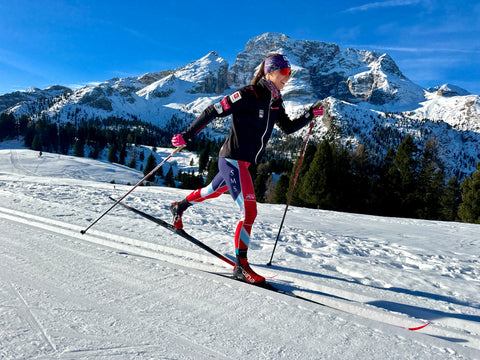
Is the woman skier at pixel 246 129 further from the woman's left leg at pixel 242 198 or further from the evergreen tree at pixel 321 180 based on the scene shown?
the evergreen tree at pixel 321 180

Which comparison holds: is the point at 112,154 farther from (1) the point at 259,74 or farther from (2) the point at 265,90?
(2) the point at 265,90

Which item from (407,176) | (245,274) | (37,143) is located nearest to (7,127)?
(37,143)

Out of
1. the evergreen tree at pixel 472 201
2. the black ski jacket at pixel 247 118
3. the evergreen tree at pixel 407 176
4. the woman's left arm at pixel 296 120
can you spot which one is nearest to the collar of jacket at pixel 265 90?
the black ski jacket at pixel 247 118

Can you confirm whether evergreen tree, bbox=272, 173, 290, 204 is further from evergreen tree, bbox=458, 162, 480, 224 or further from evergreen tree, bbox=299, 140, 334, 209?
evergreen tree, bbox=458, 162, 480, 224

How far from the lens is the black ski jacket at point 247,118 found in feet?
10.9

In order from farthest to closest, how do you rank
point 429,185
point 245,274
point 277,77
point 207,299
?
point 429,185 < point 277,77 < point 245,274 < point 207,299

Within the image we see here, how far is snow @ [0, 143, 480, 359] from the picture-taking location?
5.95 ft

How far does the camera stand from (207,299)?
2.52m

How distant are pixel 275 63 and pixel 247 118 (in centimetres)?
76

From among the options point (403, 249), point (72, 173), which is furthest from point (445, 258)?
point (72, 173)

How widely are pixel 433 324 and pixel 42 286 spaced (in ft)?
10.9

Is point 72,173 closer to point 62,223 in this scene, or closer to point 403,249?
point 62,223

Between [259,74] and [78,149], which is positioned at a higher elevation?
[259,74]

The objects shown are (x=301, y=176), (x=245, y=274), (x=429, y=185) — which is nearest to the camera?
(x=245, y=274)
